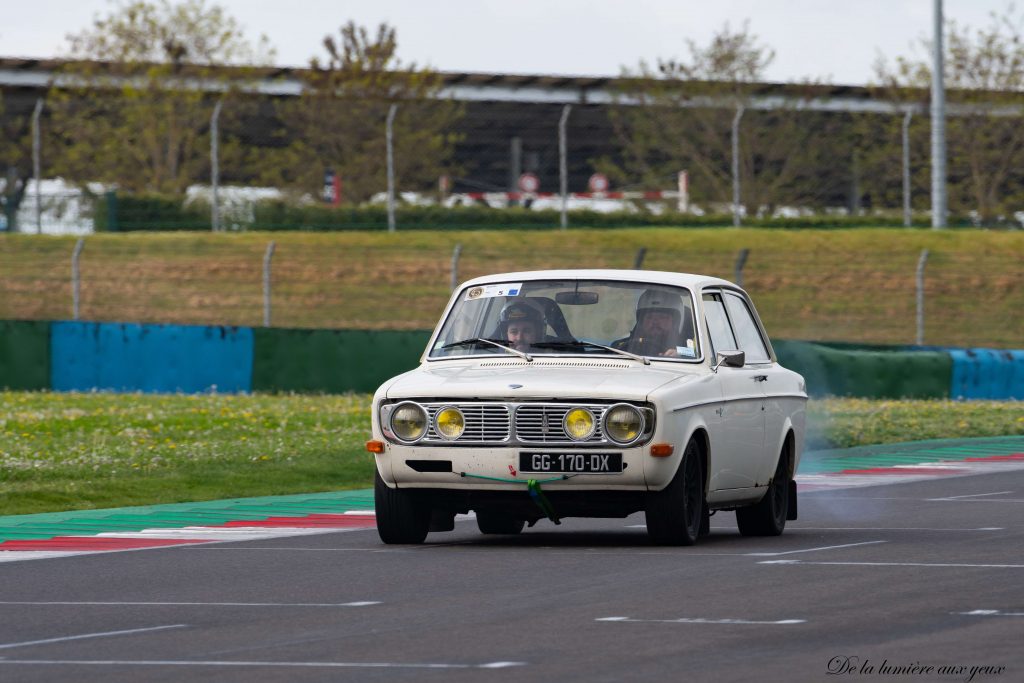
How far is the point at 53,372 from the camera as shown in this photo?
28.8 m

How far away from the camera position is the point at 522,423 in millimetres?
11094

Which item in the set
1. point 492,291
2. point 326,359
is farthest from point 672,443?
point 326,359

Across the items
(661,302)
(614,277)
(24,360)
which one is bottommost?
(24,360)

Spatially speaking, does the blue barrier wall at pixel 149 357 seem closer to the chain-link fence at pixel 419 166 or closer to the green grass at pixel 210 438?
the green grass at pixel 210 438

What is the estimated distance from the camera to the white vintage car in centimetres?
1104

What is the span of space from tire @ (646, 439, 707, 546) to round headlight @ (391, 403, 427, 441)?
4.18 feet

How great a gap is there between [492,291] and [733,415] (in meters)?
1.58

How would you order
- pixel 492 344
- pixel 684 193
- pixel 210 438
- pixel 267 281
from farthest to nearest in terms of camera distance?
pixel 684 193, pixel 267 281, pixel 210 438, pixel 492 344

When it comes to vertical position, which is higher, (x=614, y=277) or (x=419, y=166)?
(x=419, y=166)

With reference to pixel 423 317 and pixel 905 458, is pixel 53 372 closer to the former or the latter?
pixel 423 317

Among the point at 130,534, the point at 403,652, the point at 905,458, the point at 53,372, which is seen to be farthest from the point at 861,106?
the point at 403,652

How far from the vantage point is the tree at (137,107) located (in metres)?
48.9

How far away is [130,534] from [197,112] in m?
36.5

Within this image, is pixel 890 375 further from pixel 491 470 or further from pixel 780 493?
pixel 491 470
